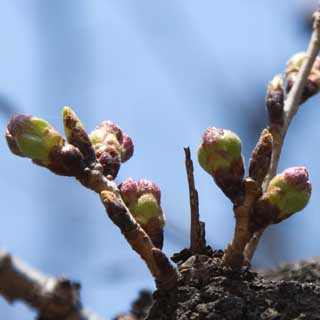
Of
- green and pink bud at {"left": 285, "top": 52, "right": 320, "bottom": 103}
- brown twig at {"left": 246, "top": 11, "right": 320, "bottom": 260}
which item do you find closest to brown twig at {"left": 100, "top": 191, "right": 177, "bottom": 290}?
brown twig at {"left": 246, "top": 11, "right": 320, "bottom": 260}

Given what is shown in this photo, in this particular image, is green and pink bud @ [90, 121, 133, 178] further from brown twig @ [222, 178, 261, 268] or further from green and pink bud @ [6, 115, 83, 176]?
brown twig @ [222, 178, 261, 268]

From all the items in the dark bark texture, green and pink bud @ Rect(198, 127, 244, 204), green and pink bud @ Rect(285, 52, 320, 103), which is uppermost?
green and pink bud @ Rect(285, 52, 320, 103)

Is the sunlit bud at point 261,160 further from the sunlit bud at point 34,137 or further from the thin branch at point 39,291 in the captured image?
the thin branch at point 39,291

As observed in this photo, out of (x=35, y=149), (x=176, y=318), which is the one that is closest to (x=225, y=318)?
(x=176, y=318)

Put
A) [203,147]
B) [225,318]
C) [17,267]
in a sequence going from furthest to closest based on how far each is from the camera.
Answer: [203,147], [225,318], [17,267]

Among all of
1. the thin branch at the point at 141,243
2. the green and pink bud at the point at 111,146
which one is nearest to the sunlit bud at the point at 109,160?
the green and pink bud at the point at 111,146

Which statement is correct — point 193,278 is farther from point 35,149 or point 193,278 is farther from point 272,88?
point 272,88
